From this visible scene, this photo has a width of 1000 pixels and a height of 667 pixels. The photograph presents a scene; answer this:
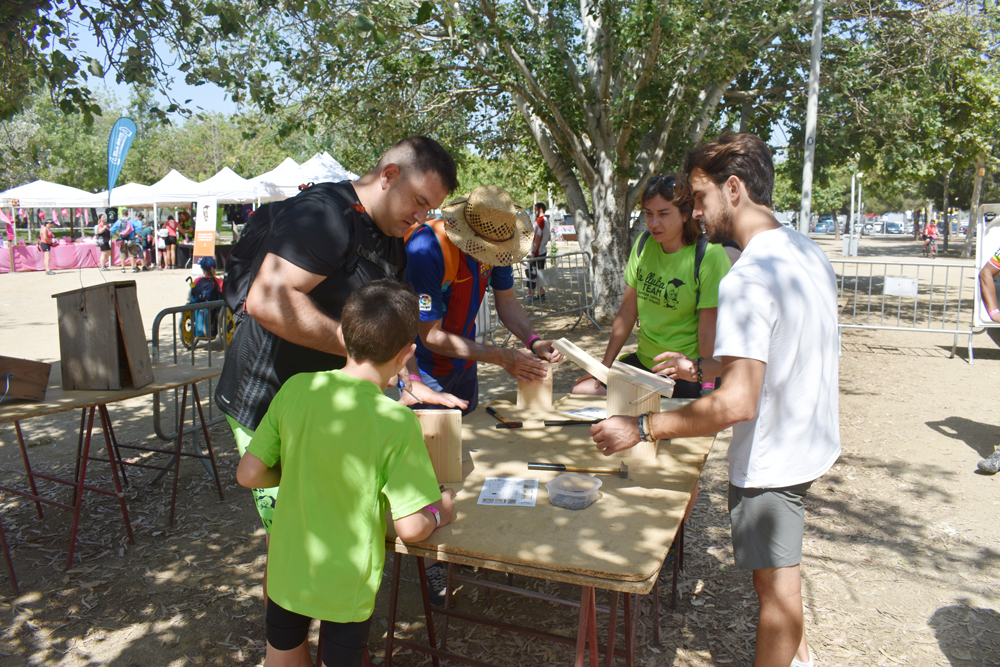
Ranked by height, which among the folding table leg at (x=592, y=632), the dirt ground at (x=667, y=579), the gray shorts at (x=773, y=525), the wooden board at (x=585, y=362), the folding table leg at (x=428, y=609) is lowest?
the dirt ground at (x=667, y=579)

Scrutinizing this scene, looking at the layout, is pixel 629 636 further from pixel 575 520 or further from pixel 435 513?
pixel 435 513

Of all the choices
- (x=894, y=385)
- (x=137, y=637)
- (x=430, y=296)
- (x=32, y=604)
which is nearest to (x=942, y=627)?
(x=430, y=296)

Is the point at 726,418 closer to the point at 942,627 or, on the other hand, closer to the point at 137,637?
the point at 942,627

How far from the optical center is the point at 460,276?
11.1 feet

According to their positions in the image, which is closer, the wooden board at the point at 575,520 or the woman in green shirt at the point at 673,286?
the wooden board at the point at 575,520

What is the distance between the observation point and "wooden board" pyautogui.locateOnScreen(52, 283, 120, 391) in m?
3.64

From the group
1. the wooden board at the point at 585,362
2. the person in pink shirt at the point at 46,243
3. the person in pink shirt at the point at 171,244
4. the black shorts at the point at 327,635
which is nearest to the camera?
the black shorts at the point at 327,635

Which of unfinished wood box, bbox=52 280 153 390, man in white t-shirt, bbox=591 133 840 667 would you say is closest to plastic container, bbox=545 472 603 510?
man in white t-shirt, bbox=591 133 840 667

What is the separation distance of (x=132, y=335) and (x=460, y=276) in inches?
75.1

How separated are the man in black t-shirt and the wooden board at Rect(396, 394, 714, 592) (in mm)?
740

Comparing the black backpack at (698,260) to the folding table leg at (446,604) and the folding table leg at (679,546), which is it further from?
the folding table leg at (446,604)

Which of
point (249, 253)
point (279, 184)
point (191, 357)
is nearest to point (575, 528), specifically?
point (249, 253)

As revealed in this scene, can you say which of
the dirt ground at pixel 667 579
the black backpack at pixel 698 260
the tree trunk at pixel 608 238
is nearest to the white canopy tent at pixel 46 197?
the tree trunk at pixel 608 238

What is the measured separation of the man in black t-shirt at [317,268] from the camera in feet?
7.38
